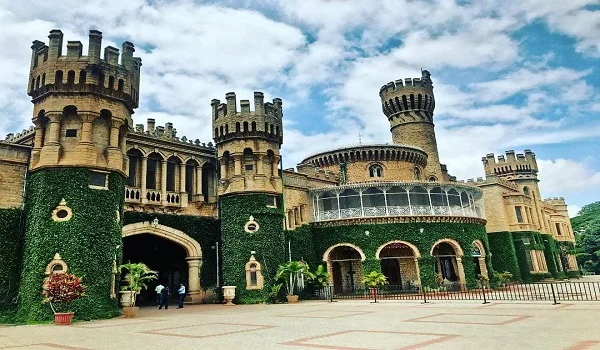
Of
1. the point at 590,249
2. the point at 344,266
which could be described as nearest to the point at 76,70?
the point at 344,266

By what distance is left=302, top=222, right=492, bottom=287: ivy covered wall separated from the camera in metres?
30.9

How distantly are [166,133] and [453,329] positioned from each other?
24105mm

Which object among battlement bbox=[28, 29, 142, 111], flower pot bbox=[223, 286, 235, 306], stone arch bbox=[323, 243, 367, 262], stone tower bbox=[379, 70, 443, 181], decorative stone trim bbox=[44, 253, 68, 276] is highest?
stone tower bbox=[379, 70, 443, 181]

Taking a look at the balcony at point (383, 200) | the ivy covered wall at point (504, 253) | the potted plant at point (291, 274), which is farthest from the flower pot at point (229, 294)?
the ivy covered wall at point (504, 253)

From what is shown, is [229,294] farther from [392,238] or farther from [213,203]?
[392,238]

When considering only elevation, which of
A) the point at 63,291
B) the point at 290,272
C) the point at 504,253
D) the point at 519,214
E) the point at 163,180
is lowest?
the point at 63,291

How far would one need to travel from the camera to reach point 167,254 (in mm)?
31281

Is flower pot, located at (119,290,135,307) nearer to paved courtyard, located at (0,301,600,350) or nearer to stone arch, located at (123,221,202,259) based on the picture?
stone arch, located at (123,221,202,259)

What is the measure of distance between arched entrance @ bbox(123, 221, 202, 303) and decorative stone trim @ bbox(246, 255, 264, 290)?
3.32 m

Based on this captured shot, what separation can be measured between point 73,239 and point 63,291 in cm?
291

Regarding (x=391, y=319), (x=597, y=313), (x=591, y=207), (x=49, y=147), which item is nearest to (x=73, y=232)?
(x=49, y=147)

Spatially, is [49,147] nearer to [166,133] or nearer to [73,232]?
[73,232]

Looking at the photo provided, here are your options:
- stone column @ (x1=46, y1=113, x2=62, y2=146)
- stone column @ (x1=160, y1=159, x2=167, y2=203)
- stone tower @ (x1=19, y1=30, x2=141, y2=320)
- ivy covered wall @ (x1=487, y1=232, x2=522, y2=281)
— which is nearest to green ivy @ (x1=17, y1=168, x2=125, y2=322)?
stone tower @ (x1=19, y1=30, x2=141, y2=320)

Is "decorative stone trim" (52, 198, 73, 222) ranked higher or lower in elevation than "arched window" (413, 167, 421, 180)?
lower
